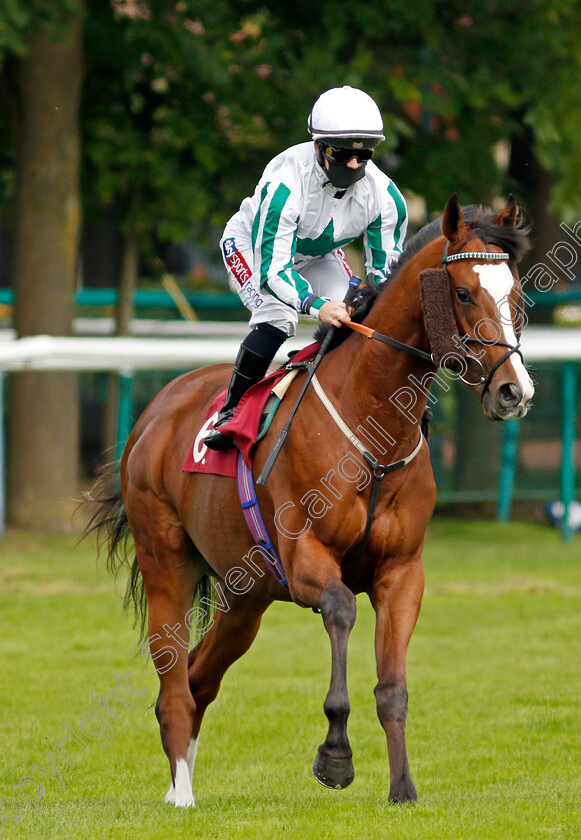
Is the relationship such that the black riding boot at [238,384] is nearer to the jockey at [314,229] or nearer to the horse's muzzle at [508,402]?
the jockey at [314,229]

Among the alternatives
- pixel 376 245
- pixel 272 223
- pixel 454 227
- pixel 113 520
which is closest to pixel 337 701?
pixel 454 227

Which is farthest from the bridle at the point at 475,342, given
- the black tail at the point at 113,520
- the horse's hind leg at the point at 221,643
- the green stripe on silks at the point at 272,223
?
the black tail at the point at 113,520

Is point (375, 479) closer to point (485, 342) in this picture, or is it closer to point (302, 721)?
point (485, 342)

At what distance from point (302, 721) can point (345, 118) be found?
3195 mm

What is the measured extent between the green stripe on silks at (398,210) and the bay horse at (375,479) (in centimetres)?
52

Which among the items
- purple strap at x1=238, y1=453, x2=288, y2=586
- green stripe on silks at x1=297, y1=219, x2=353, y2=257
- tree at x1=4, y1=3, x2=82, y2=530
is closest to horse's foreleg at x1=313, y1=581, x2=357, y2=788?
purple strap at x1=238, y1=453, x2=288, y2=586

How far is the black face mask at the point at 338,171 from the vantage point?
4.64m

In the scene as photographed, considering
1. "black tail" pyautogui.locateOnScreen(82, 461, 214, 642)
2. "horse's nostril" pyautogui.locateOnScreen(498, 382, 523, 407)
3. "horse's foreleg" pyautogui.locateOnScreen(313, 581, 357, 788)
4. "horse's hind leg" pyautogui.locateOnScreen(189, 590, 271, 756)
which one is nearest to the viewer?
"horse's nostril" pyautogui.locateOnScreen(498, 382, 523, 407)

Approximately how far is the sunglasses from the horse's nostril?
3.87ft

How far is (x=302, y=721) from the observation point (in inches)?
252

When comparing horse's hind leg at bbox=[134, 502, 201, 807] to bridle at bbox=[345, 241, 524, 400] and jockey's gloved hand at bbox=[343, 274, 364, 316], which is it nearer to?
jockey's gloved hand at bbox=[343, 274, 364, 316]

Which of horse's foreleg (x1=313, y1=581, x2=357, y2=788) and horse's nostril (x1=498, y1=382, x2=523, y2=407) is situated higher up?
horse's nostril (x1=498, y1=382, x2=523, y2=407)

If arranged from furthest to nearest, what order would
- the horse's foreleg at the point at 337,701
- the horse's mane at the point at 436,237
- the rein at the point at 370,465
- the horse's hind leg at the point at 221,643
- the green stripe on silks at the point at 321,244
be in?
the horse's hind leg at the point at 221,643 < the green stripe on silks at the point at 321,244 < the rein at the point at 370,465 < the horse's mane at the point at 436,237 < the horse's foreleg at the point at 337,701

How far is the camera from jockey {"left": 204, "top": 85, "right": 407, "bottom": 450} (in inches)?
181
